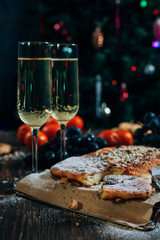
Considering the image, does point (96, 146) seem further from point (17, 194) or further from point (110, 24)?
point (110, 24)

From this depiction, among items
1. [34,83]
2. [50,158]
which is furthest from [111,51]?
[34,83]

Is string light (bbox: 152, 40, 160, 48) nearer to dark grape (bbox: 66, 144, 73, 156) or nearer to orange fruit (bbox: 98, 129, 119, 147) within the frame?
orange fruit (bbox: 98, 129, 119, 147)

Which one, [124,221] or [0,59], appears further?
[0,59]

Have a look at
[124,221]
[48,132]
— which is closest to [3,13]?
[48,132]

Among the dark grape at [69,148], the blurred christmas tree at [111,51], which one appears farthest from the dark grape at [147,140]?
the blurred christmas tree at [111,51]

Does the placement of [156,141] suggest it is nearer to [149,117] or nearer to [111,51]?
[149,117]
